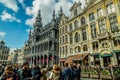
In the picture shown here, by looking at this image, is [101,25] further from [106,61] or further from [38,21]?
[38,21]

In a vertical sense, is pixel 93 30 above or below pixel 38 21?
below

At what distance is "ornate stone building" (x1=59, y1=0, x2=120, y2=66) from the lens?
68.2 feet

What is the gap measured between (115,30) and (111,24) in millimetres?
1584

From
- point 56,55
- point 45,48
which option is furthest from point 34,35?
point 56,55

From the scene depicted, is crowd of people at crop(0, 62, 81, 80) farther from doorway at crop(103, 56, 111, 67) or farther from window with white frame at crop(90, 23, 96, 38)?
window with white frame at crop(90, 23, 96, 38)

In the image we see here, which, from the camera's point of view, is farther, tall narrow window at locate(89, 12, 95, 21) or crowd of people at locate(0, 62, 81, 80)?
tall narrow window at locate(89, 12, 95, 21)

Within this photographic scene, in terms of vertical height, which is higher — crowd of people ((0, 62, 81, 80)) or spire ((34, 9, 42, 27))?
spire ((34, 9, 42, 27))

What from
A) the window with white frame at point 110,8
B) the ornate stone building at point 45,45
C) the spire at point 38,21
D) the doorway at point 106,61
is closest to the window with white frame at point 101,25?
the window with white frame at point 110,8

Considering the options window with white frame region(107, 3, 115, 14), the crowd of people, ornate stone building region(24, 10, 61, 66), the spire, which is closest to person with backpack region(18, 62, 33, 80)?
the crowd of people

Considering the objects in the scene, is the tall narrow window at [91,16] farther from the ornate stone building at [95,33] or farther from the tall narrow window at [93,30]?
the tall narrow window at [93,30]

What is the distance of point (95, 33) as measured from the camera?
959 inches

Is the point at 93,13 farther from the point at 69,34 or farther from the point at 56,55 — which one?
the point at 56,55

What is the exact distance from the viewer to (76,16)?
2939cm

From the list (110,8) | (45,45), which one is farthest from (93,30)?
(45,45)
